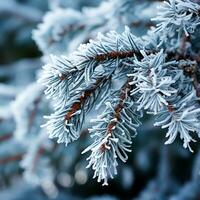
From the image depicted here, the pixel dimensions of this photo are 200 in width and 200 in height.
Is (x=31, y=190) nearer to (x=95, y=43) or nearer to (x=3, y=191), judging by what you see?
(x=3, y=191)

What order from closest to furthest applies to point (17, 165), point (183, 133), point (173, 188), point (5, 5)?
1. point (183, 133)
2. point (173, 188)
3. point (17, 165)
4. point (5, 5)

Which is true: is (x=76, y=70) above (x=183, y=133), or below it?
above

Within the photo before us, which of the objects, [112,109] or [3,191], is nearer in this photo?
[112,109]

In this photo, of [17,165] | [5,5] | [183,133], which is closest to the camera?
[183,133]

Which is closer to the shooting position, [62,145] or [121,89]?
[121,89]

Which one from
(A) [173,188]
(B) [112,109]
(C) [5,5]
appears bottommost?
(A) [173,188]

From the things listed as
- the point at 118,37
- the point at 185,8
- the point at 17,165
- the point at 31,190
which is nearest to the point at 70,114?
the point at 118,37

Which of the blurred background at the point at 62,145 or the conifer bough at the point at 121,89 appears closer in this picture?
the conifer bough at the point at 121,89

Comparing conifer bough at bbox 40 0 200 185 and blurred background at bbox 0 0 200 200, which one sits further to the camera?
blurred background at bbox 0 0 200 200
